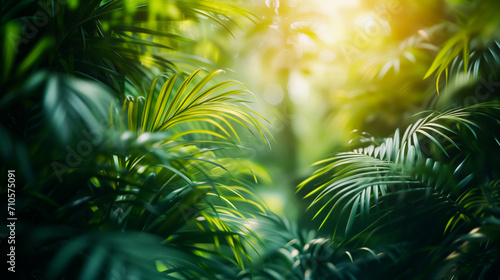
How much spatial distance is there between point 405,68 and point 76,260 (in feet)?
4.27

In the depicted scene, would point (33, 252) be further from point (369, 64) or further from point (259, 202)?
point (369, 64)

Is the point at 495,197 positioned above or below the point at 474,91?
below

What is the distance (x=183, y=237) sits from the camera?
1.78ft

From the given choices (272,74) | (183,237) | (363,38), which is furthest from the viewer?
(272,74)

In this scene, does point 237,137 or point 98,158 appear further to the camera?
point 237,137

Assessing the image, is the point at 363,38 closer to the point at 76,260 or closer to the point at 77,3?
the point at 77,3

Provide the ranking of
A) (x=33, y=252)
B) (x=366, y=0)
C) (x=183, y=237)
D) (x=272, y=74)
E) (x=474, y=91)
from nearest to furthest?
(x=33, y=252)
(x=183, y=237)
(x=474, y=91)
(x=366, y=0)
(x=272, y=74)

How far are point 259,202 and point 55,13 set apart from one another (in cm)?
60

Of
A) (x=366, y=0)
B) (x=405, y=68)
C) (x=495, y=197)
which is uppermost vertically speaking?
(x=366, y=0)

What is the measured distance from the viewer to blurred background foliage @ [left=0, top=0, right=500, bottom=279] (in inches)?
17.3

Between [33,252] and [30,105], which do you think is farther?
[30,105]

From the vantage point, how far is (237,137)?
65 centimetres

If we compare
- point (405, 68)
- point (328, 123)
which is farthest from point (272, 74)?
point (405, 68)

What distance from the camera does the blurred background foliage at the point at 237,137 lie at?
44 cm
